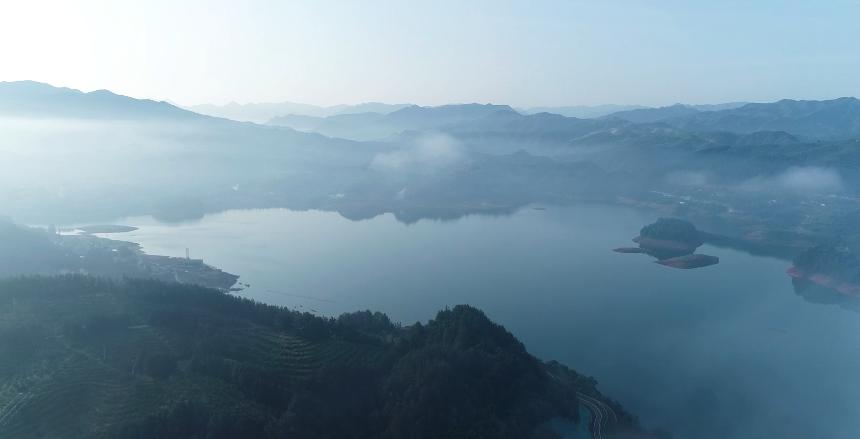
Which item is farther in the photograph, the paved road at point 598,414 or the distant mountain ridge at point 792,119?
the distant mountain ridge at point 792,119

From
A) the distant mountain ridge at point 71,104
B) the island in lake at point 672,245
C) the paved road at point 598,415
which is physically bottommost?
the paved road at point 598,415

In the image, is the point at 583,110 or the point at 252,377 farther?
the point at 583,110

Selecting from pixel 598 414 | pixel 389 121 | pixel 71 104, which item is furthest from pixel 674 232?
pixel 389 121

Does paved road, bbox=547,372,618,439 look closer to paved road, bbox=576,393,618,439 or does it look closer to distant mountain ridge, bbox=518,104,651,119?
paved road, bbox=576,393,618,439

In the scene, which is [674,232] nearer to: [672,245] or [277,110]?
[672,245]

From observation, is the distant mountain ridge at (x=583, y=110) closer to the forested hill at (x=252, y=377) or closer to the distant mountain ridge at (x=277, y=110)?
the distant mountain ridge at (x=277, y=110)

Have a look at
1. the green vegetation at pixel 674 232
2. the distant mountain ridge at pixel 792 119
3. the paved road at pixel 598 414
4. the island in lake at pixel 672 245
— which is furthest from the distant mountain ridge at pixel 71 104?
the distant mountain ridge at pixel 792 119

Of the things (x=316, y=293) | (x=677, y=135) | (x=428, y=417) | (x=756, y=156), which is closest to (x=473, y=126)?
(x=677, y=135)
